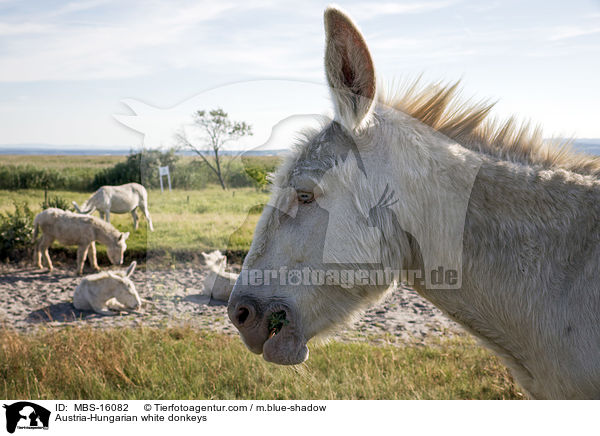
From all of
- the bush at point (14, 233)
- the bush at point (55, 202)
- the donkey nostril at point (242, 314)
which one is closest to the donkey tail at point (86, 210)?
the bush at point (55, 202)

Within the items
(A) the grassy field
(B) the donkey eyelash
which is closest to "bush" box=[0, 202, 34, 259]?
(A) the grassy field

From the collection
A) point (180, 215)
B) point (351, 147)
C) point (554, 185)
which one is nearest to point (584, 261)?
point (554, 185)

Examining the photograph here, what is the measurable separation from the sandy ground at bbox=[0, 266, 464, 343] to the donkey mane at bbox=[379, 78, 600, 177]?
14.3ft

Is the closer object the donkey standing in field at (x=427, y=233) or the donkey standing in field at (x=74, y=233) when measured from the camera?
the donkey standing in field at (x=427, y=233)

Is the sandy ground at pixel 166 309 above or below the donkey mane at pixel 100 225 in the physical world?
below

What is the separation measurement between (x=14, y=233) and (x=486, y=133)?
33.9 feet

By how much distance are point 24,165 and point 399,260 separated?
36.0 ft

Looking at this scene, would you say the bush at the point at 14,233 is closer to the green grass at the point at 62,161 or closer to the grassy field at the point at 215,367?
the green grass at the point at 62,161

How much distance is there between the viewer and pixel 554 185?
2.01 metres

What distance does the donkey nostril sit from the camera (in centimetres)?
204

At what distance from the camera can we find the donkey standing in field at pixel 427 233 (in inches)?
74.7

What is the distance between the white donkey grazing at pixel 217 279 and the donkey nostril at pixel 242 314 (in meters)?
5.72

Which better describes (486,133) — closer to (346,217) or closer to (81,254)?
(346,217)

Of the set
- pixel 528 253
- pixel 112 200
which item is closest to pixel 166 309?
pixel 112 200
